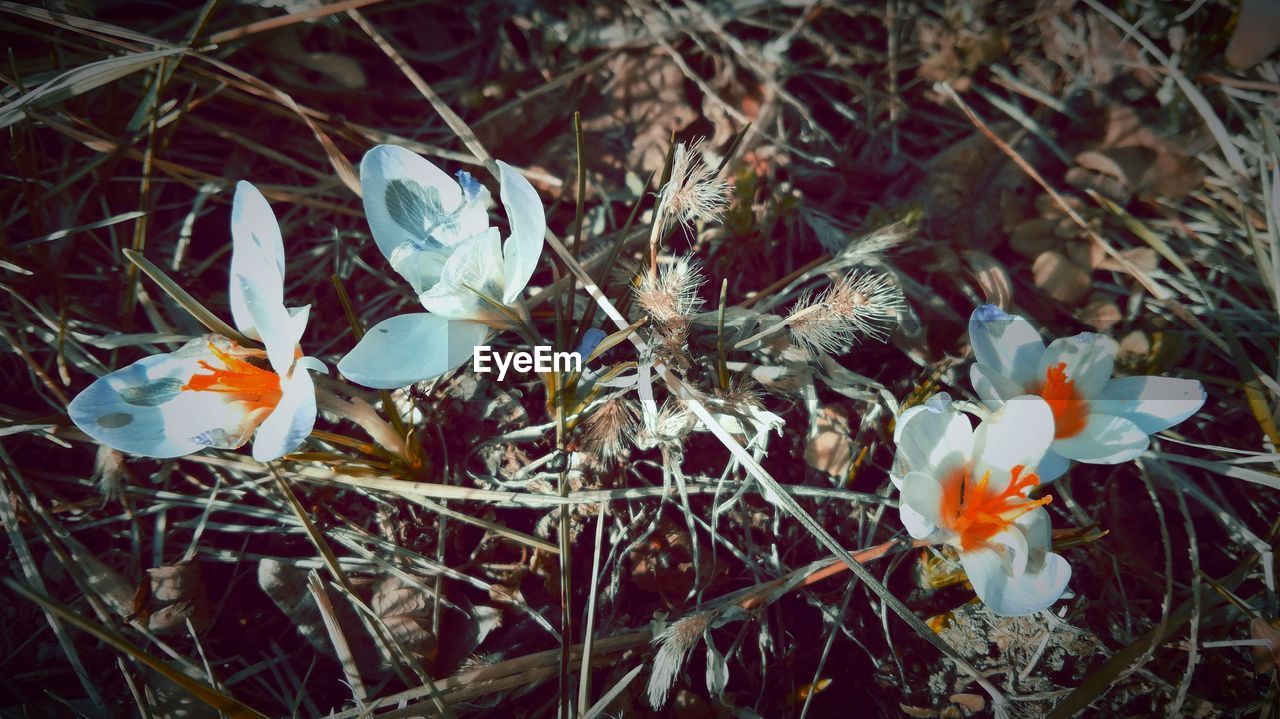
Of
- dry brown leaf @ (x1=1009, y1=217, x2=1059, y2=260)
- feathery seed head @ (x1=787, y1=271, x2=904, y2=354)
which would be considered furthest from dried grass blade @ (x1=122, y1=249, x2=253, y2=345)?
dry brown leaf @ (x1=1009, y1=217, x2=1059, y2=260)

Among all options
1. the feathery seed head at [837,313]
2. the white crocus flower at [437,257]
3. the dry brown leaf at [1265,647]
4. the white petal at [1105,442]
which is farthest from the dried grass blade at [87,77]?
the dry brown leaf at [1265,647]

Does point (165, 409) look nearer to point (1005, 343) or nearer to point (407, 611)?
point (407, 611)

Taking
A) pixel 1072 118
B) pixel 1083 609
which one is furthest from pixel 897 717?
pixel 1072 118

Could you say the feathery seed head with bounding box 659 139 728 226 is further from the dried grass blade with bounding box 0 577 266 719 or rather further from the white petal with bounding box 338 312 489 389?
the dried grass blade with bounding box 0 577 266 719

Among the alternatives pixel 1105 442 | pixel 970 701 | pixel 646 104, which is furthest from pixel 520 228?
pixel 970 701

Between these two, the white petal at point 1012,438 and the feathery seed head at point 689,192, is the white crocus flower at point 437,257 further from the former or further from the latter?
the white petal at point 1012,438
